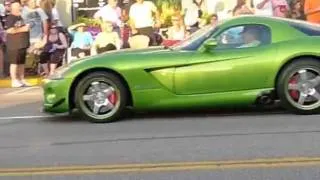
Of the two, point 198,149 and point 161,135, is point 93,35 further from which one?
point 198,149

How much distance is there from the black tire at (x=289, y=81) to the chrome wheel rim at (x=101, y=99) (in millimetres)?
2130

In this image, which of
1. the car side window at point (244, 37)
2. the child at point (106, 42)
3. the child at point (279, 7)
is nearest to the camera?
the car side window at point (244, 37)

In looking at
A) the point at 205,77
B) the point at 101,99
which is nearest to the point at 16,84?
the point at 101,99

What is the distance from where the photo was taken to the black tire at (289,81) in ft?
32.0

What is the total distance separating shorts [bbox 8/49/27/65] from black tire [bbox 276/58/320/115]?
7.29 m

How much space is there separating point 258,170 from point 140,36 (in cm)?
976

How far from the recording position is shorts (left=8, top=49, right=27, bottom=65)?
15570 millimetres

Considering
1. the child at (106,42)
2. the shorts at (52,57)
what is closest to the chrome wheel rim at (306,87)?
the child at (106,42)

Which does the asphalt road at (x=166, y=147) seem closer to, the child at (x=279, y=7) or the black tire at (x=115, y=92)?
the black tire at (x=115, y=92)

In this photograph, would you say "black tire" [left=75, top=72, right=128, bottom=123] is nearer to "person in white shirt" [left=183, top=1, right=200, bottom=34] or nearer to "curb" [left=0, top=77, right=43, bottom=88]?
"curb" [left=0, top=77, right=43, bottom=88]

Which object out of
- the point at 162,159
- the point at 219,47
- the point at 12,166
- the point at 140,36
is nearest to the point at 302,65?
the point at 219,47

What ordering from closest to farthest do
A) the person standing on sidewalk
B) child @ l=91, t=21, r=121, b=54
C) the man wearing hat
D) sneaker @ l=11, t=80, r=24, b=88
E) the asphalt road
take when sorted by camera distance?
the asphalt road → sneaker @ l=11, t=80, r=24, b=88 → child @ l=91, t=21, r=121, b=54 → the person standing on sidewalk → the man wearing hat

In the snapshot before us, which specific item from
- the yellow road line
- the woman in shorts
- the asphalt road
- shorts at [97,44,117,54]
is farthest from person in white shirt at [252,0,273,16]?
the yellow road line

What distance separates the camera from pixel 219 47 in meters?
9.98
